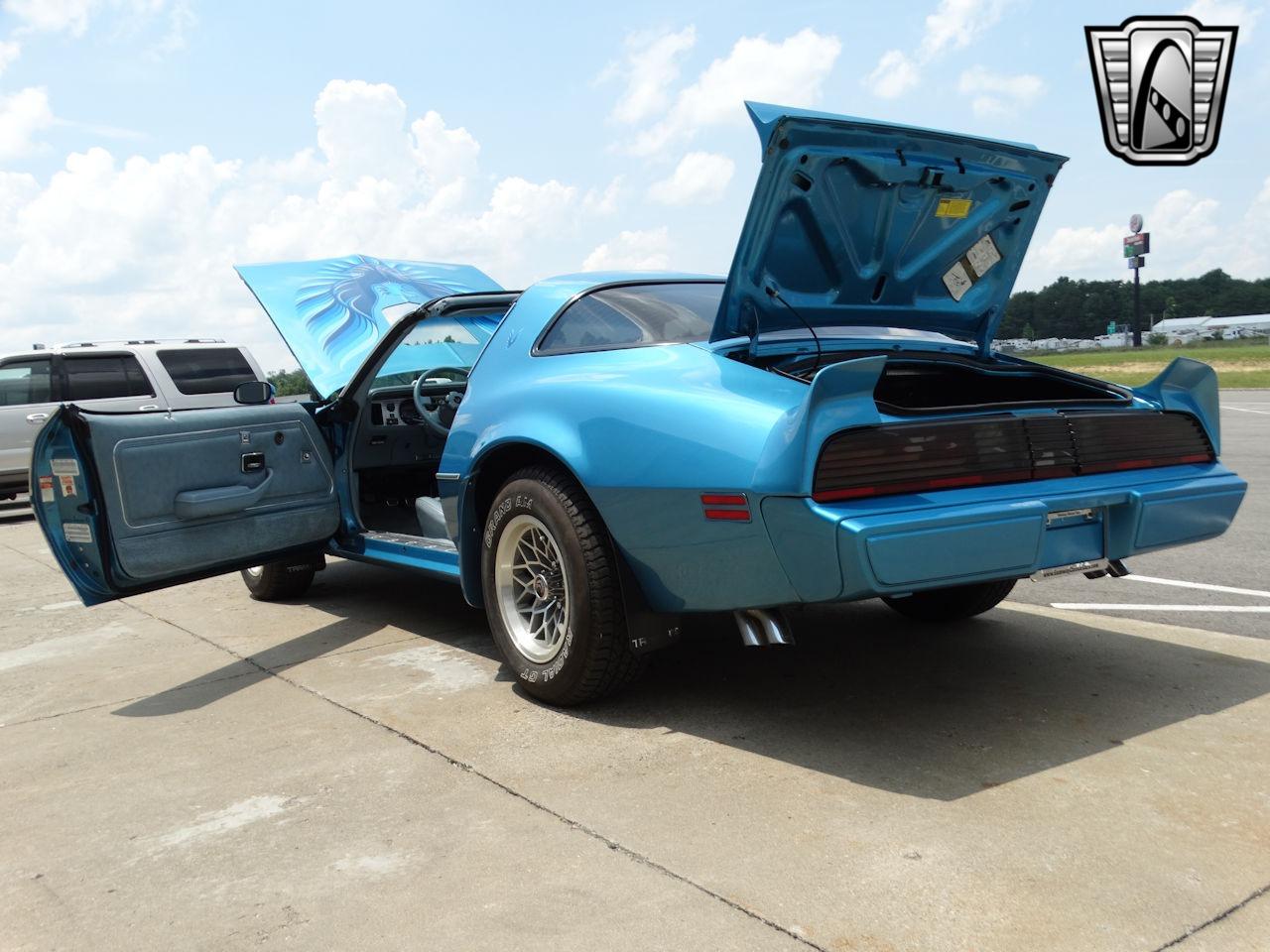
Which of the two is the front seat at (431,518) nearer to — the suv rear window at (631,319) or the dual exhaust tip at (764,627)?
the suv rear window at (631,319)

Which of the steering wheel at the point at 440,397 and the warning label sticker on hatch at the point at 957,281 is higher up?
the warning label sticker on hatch at the point at 957,281

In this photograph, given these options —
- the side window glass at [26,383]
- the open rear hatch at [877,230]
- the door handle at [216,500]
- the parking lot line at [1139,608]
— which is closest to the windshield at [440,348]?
the door handle at [216,500]

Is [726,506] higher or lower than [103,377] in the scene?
lower

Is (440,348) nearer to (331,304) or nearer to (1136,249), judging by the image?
(331,304)

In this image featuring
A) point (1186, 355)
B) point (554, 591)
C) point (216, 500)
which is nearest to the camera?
point (554, 591)

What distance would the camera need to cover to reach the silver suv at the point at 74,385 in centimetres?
1167

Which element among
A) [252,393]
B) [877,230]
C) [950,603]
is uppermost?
[877,230]

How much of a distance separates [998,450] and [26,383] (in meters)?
11.6

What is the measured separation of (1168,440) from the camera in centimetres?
384

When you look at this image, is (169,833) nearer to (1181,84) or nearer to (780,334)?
(780,334)

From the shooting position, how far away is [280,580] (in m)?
6.04

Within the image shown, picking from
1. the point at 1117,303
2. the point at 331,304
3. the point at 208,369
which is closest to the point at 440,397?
the point at 331,304

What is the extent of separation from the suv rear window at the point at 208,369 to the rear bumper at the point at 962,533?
10.4 meters

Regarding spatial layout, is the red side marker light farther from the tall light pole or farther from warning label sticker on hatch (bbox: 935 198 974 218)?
the tall light pole
